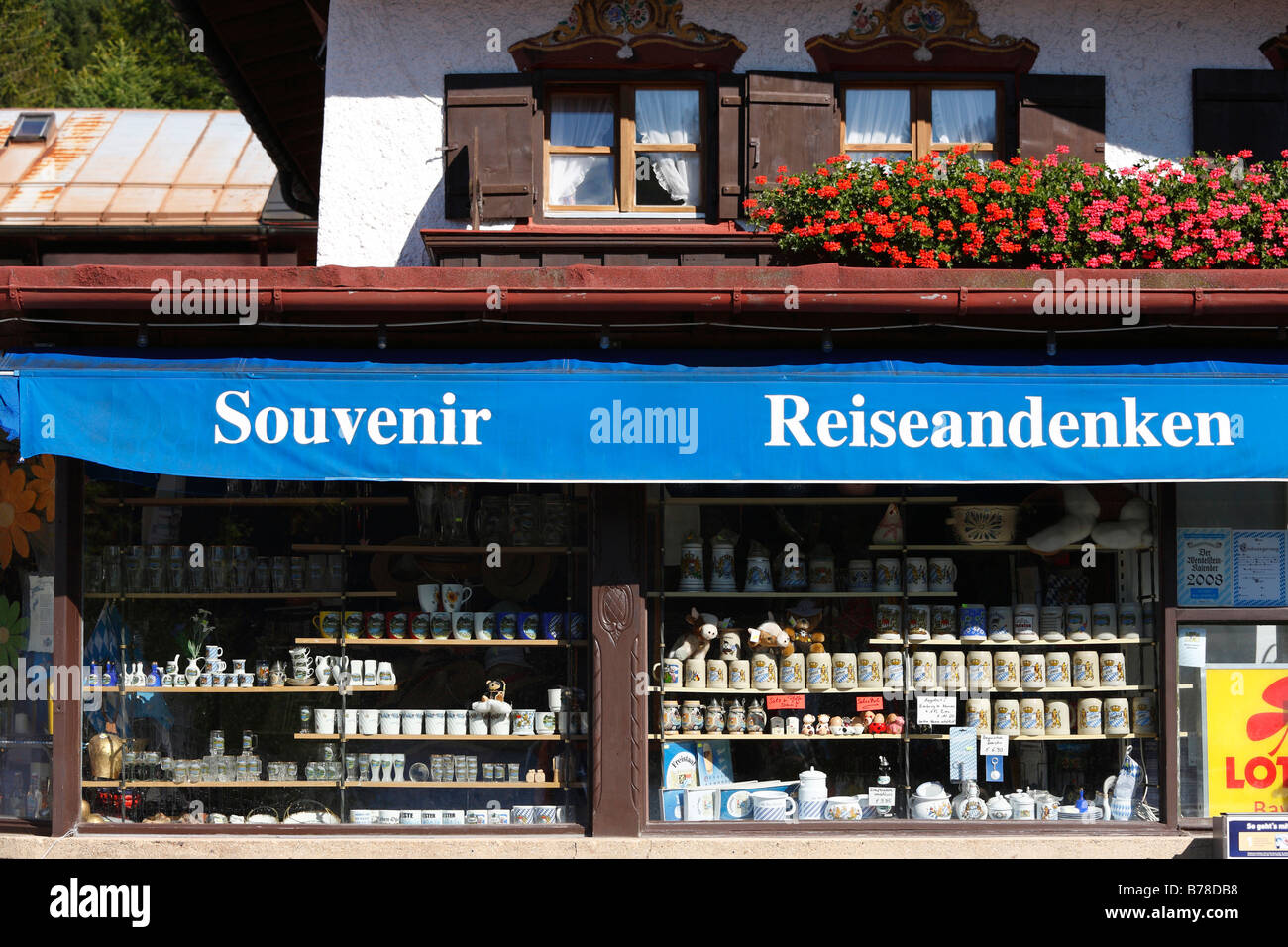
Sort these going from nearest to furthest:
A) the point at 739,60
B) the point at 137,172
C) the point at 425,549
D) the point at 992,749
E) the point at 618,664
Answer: the point at 618,664
the point at 992,749
the point at 425,549
the point at 739,60
the point at 137,172

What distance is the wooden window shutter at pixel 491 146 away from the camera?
9266 millimetres

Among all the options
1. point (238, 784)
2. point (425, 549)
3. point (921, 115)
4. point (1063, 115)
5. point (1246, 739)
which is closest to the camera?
point (1246, 739)

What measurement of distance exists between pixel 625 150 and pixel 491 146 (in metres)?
0.99

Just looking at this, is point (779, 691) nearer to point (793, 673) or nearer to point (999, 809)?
point (793, 673)

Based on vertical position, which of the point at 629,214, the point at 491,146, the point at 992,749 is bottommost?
the point at 992,749

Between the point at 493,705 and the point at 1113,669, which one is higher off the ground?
the point at 1113,669

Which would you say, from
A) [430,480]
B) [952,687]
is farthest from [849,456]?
[430,480]

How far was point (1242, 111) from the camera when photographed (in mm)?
9398

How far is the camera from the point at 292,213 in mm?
Result: 16391

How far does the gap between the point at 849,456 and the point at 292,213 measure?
1073 centimetres

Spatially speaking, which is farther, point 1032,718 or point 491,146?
point 491,146

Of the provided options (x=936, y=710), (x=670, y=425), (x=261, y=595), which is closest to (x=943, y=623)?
(x=936, y=710)

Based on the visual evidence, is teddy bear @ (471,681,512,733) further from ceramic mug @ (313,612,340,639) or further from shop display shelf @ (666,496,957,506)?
shop display shelf @ (666,496,957,506)

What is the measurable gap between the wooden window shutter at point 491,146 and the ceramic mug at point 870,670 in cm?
389
